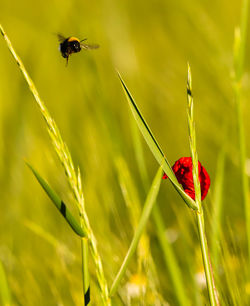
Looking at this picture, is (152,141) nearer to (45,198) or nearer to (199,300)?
(199,300)

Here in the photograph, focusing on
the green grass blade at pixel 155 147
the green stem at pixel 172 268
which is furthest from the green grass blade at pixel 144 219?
the green stem at pixel 172 268

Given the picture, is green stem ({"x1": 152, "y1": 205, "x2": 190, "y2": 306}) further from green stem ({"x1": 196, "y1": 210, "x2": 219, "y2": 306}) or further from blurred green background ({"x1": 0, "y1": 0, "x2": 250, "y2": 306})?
green stem ({"x1": 196, "y1": 210, "x2": 219, "y2": 306})

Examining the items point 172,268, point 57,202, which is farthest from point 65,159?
point 172,268

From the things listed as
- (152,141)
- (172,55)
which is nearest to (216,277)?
(152,141)

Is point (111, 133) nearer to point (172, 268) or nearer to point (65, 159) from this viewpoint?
point (172, 268)

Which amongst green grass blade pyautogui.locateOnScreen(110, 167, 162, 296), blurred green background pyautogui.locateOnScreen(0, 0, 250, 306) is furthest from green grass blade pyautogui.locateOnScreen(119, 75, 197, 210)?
blurred green background pyautogui.locateOnScreen(0, 0, 250, 306)

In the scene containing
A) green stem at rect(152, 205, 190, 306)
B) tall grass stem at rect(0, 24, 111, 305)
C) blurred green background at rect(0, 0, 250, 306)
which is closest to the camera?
tall grass stem at rect(0, 24, 111, 305)

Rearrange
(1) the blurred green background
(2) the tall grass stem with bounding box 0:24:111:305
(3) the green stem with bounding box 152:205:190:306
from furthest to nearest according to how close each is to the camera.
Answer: (1) the blurred green background < (3) the green stem with bounding box 152:205:190:306 < (2) the tall grass stem with bounding box 0:24:111:305
